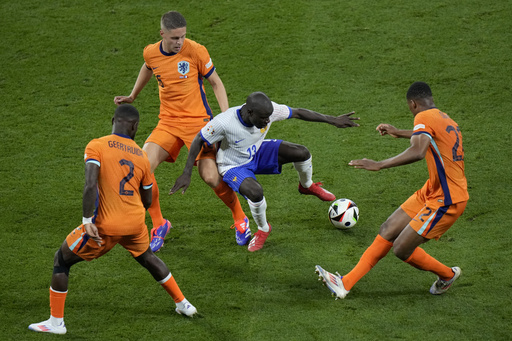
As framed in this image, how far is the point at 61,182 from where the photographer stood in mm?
8188

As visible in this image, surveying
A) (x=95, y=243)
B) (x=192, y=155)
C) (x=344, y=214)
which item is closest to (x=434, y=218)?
(x=344, y=214)

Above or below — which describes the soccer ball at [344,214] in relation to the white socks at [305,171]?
below

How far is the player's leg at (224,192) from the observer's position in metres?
6.61

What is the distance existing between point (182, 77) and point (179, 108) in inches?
13.5

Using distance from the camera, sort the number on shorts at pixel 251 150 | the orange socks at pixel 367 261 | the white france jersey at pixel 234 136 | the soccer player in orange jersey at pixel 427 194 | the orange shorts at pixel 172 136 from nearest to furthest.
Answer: the soccer player in orange jersey at pixel 427 194
the orange socks at pixel 367 261
the white france jersey at pixel 234 136
the number on shorts at pixel 251 150
the orange shorts at pixel 172 136

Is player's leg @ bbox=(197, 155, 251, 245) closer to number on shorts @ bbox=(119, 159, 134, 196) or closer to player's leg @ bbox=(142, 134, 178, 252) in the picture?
player's leg @ bbox=(142, 134, 178, 252)

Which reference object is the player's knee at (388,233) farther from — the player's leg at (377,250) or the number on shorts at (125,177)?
the number on shorts at (125,177)

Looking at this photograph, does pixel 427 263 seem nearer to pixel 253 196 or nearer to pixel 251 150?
pixel 253 196

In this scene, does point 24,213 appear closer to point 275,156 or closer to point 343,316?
point 275,156

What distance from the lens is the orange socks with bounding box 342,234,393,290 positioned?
18.8 feet

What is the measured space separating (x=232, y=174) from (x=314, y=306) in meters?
1.64

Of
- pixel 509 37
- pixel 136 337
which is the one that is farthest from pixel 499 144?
pixel 136 337

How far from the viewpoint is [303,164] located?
6.91m

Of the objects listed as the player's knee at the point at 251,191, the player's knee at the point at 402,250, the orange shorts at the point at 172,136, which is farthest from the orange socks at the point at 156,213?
the player's knee at the point at 402,250
